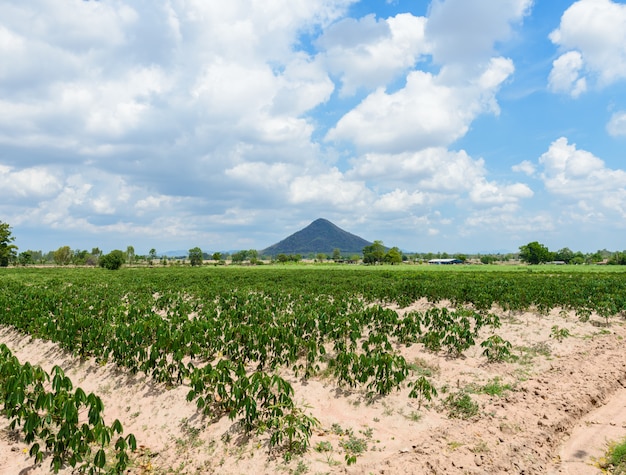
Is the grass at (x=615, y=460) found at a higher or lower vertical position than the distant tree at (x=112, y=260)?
lower

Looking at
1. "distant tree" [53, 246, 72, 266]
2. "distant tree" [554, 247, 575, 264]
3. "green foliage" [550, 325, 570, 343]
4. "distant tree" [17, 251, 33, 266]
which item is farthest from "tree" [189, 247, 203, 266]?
"distant tree" [554, 247, 575, 264]

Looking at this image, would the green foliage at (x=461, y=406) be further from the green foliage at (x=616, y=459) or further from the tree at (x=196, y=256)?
the tree at (x=196, y=256)

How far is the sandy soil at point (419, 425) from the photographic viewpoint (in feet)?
18.6

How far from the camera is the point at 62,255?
407 feet

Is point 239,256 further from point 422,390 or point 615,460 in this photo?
point 615,460

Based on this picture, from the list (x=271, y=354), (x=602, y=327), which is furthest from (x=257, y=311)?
(x=602, y=327)

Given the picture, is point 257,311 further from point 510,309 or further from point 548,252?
point 548,252

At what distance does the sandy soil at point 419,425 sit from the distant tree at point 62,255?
138235mm

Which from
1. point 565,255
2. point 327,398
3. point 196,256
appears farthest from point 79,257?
point 565,255

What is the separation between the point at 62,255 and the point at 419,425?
5827 inches

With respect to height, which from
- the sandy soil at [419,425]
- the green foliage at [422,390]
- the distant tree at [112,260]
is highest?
the distant tree at [112,260]

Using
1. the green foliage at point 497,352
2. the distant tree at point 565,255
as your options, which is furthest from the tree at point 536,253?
the green foliage at point 497,352

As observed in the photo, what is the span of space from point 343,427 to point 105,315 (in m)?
11.1

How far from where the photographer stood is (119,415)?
26.5 ft
